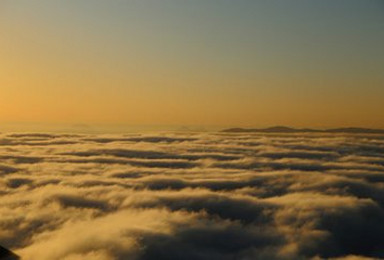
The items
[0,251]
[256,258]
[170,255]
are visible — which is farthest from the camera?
[256,258]

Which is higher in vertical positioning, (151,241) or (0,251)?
(0,251)

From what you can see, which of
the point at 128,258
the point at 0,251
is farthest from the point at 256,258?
the point at 0,251

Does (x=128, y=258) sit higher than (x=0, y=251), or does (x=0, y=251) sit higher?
(x=0, y=251)

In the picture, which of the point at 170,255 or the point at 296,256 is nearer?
the point at 170,255

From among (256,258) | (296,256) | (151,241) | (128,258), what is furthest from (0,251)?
(296,256)

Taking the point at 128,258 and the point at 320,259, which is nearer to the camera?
the point at 128,258

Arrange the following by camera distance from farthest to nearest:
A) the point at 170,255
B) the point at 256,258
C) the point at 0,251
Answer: the point at 256,258, the point at 170,255, the point at 0,251

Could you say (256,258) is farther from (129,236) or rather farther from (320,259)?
(129,236)

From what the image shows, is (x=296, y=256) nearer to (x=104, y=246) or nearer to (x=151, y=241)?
(x=151, y=241)
